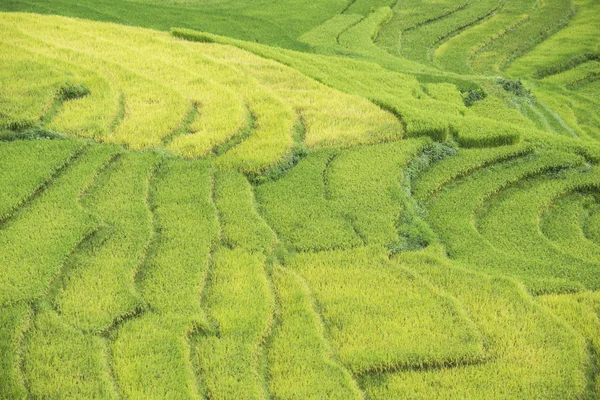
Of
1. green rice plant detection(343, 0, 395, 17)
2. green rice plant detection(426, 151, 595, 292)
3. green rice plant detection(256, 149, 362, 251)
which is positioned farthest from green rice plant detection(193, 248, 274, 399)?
green rice plant detection(343, 0, 395, 17)

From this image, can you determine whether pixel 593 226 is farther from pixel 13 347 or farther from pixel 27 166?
pixel 27 166

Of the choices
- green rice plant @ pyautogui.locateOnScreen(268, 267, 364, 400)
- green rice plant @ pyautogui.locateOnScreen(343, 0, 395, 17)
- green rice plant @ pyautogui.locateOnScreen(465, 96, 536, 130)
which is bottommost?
green rice plant @ pyautogui.locateOnScreen(268, 267, 364, 400)

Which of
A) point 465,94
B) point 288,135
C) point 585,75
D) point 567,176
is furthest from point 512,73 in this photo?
point 288,135

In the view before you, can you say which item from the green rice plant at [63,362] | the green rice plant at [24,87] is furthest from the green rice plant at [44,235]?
the green rice plant at [24,87]

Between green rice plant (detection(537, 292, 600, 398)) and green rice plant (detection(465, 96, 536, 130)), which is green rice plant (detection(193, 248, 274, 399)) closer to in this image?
green rice plant (detection(537, 292, 600, 398))

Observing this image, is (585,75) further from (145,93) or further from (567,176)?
(145,93)

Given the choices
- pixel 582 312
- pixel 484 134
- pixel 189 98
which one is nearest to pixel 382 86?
pixel 484 134
